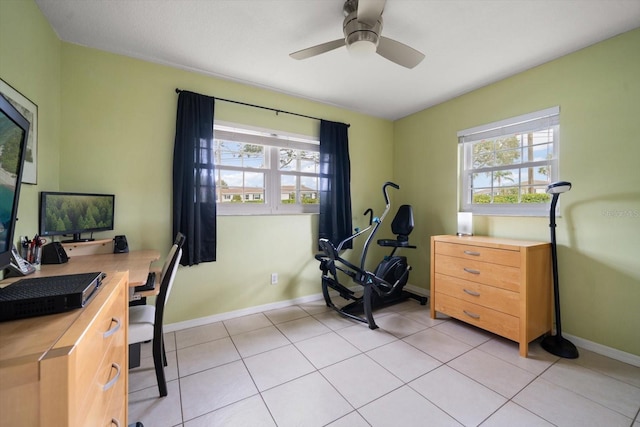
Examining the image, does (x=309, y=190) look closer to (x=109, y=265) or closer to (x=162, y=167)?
(x=162, y=167)

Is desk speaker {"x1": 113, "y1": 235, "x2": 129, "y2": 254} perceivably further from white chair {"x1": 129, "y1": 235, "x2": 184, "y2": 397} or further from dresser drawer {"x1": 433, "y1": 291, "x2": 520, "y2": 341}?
dresser drawer {"x1": 433, "y1": 291, "x2": 520, "y2": 341}

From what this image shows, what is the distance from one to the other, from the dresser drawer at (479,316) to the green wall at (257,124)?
0.60 metres

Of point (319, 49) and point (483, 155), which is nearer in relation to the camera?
point (319, 49)

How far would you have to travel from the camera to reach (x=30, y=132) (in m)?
1.54

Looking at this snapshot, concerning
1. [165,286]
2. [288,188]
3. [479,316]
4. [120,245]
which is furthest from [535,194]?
[120,245]

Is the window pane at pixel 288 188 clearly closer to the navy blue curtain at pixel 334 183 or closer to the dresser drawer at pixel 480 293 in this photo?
the navy blue curtain at pixel 334 183

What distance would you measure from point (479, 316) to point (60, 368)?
2673mm

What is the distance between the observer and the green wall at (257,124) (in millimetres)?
1829

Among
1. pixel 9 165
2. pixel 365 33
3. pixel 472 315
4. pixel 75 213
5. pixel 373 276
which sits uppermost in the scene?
pixel 365 33

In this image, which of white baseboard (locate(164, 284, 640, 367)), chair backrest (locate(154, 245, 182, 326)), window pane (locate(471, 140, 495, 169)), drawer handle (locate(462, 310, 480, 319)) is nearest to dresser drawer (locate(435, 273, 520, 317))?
drawer handle (locate(462, 310, 480, 319))

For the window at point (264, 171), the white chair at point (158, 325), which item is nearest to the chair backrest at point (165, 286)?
the white chair at point (158, 325)

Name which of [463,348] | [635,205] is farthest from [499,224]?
[463,348]

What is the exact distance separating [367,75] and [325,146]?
2.97 feet

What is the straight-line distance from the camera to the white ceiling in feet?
5.40
